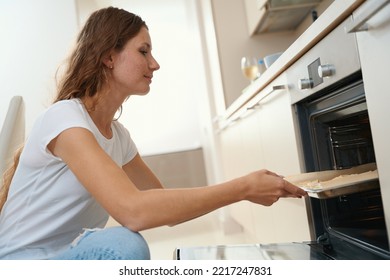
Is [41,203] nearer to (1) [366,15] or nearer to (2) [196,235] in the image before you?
(1) [366,15]

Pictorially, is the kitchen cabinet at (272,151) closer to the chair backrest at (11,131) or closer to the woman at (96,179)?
the woman at (96,179)

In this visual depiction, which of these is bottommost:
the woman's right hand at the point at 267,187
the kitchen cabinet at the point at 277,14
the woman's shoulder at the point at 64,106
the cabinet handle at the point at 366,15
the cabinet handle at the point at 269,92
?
the woman's right hand at the point at 267,187

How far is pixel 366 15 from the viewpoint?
1.84 ft

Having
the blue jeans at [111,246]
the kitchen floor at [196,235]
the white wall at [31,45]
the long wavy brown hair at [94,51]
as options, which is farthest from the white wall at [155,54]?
the kitchen floor at [196,235]

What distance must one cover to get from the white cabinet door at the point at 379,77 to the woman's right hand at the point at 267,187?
0.51 feet

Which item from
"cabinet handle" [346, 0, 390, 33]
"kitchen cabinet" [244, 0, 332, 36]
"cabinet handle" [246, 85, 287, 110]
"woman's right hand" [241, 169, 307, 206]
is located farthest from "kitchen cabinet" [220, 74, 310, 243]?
"kitchen cabinet" [244, 0, 332, 36]

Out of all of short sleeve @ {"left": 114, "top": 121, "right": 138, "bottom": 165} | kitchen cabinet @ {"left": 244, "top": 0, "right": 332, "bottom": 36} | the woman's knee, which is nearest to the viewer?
the woman's knee

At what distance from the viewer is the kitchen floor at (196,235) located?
2285 millimetres

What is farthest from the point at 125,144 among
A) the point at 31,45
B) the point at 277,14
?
the point at 277,14

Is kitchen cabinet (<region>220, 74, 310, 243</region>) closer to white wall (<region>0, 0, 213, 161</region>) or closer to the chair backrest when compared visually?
white wall (<region>0, 0, 213, 161</region>)

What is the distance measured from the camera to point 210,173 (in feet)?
10.5

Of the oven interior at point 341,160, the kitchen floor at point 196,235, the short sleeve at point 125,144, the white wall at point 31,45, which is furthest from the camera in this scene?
the kitchen floor at point 196,235

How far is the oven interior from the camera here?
79cm

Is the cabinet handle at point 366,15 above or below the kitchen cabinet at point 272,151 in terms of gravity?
above
